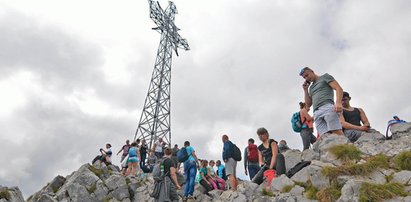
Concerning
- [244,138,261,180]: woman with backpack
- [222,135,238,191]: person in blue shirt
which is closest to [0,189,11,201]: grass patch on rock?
[222,135,238,191]: person in blue shirt

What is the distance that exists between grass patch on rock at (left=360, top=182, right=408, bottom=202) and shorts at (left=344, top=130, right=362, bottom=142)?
2586 millimetres

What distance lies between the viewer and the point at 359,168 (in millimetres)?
7914

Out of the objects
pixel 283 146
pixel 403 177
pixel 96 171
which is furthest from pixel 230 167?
pixel 96 171

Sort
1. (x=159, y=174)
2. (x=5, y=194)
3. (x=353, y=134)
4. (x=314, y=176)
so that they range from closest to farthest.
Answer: (x=314, y=176), (x=353, y=134), (x=159, y=174), (x=5, y=194)

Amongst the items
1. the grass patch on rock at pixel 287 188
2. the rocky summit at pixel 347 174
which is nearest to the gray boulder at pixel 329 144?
the rocky summit at pixel 347 174

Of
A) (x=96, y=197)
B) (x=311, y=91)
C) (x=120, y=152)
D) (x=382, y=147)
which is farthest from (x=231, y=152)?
(x=120, y=152)

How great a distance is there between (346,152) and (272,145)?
1895mm

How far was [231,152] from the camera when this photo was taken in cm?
1159

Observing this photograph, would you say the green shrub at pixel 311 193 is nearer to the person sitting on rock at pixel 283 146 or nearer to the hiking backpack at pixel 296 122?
the hiking backpack at pixel 296 122

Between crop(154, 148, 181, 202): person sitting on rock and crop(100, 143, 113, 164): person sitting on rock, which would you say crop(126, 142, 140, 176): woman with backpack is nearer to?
crop(100, 143, 113, 164): person sitting on rock

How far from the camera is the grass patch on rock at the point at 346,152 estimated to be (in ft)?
28.1

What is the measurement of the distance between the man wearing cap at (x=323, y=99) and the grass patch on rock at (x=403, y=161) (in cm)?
149

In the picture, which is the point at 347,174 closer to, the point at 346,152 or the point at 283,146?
the point at 346,152

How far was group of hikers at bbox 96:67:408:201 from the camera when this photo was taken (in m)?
8.86
